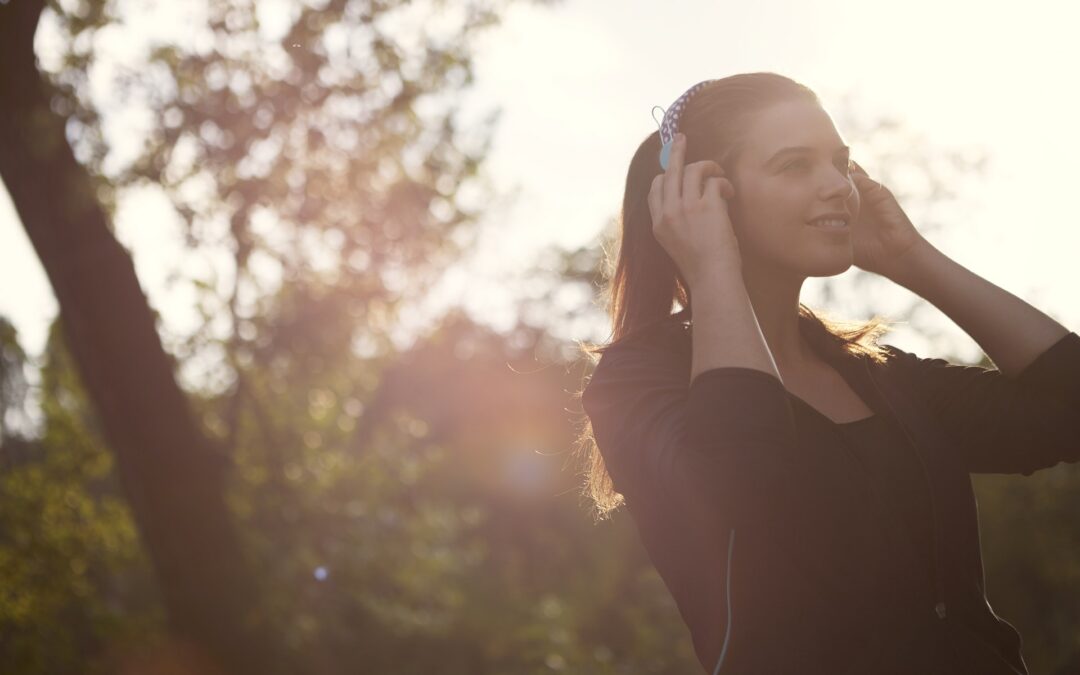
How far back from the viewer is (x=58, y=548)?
997cm

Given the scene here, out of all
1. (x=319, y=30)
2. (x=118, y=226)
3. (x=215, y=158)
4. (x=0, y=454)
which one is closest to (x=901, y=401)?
(x=319, y=30)

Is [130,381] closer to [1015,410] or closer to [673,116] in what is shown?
[673,116]

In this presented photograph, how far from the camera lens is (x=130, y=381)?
650cm

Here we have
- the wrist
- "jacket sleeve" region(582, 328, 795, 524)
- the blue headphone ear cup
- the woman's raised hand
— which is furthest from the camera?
the wrist

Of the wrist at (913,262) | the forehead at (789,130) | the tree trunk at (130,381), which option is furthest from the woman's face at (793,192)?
the tree trunk at (130,381)

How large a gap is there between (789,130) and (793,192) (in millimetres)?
148

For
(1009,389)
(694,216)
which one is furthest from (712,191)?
(1009,389)

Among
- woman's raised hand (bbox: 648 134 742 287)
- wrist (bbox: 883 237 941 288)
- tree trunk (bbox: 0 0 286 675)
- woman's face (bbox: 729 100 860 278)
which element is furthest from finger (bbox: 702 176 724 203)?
tree trunk (bbox: 0 0 286 675)

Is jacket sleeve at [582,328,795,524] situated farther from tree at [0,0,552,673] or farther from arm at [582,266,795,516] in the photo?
tree at [0,0,552,673]

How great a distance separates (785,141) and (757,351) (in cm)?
60

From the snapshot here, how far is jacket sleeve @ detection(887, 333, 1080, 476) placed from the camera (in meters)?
2.41

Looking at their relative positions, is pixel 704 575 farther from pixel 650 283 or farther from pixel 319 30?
pixel 319 30

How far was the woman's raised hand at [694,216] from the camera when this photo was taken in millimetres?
2127

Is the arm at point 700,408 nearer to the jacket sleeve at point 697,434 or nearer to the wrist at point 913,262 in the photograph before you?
the jacket sleeve at point 697,434
